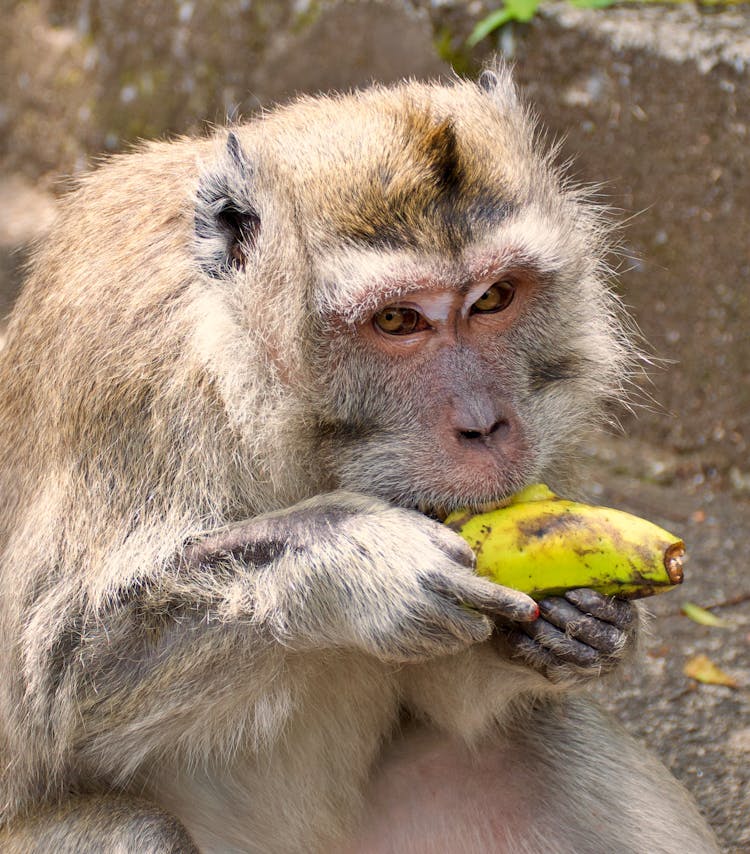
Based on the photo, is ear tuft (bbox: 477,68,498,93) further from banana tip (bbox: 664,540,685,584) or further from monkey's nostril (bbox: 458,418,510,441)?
banana tip (bbox: 664,540,685,584)

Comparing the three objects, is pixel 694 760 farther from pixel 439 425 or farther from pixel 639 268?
pixel 639 268

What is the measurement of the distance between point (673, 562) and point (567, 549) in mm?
240

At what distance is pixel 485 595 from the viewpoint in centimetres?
285

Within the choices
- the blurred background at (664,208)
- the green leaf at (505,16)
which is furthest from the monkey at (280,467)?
the green leaf at (505,16)

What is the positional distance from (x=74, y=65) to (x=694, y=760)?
573 cm

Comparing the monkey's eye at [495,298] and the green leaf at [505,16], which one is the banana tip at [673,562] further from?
the green leaf at [505,16]

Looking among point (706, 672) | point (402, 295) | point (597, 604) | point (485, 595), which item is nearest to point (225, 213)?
point (402, 295)

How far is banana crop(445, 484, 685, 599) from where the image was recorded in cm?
303

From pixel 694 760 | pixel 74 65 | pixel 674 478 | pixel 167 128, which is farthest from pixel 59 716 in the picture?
pixel 74 65

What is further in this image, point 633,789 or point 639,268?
point 639,268

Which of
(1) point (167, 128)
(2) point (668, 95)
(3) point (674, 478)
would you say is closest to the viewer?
(2) point (668, 95)

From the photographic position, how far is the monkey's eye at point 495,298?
3.22 m

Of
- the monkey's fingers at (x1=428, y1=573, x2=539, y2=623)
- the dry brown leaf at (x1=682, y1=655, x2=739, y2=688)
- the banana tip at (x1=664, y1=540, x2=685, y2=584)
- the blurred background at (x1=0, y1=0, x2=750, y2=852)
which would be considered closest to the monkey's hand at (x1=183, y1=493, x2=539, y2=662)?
the monkey's fingers at (x1=428, y1=573, x2=539, y2=623)

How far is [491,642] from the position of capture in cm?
344
